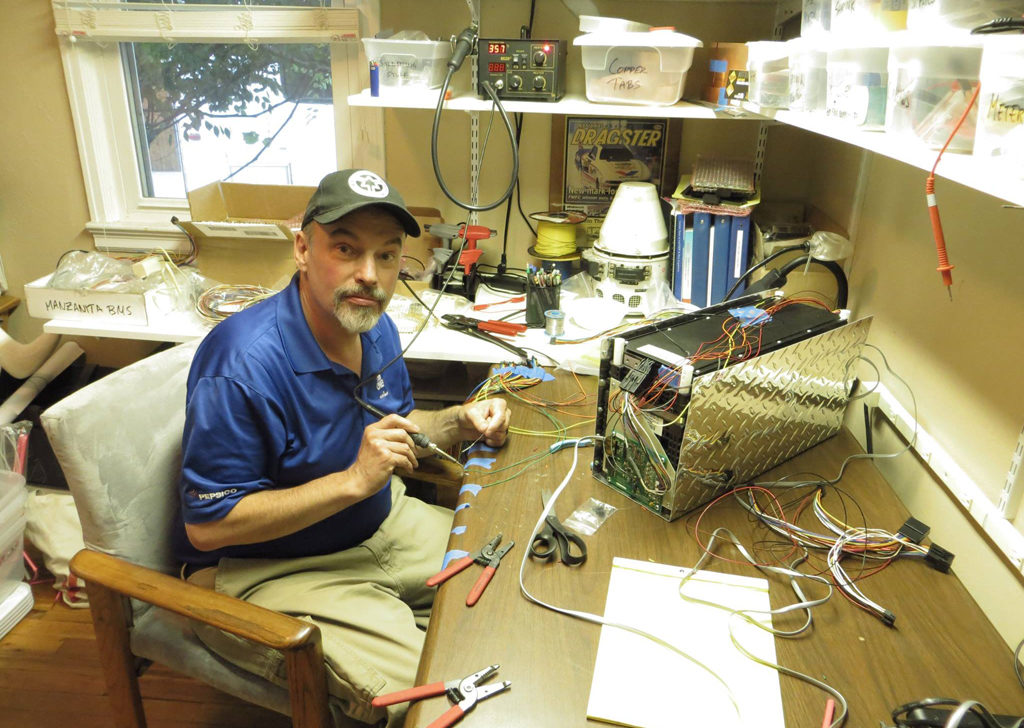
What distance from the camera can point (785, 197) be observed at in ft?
7.46

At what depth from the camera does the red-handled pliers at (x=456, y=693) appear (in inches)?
32.0

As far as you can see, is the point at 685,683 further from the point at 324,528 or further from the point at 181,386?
the point at 181,386

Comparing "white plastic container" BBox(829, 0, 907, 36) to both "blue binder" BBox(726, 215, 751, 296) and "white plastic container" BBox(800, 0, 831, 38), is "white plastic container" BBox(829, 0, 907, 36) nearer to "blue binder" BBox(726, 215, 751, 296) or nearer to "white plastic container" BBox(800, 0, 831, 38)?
"white plastic container" BBox(800, 0, 831, 38)

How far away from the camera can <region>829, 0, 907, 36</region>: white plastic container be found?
104 centimetres

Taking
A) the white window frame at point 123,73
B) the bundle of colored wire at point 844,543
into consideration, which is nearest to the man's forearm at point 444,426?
the bundle of colored wire at point 844,543

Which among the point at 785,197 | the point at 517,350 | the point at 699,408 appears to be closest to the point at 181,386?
the point at 517,350

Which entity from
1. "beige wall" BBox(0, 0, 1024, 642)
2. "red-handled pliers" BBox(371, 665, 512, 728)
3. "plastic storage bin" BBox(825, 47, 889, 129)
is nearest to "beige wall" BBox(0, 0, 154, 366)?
"beige wall" BBox(0, 0, 1024, 642)

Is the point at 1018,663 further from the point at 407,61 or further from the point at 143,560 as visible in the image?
the point at 407,61

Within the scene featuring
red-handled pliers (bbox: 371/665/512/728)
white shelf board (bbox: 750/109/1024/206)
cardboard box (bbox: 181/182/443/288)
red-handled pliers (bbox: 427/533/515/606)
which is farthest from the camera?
cardboard box (bbox: 181/182/443/288)

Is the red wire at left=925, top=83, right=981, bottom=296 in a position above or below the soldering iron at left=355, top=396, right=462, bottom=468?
above

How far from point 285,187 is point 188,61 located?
0.57 m

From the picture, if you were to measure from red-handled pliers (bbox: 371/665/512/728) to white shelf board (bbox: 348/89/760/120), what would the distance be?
4.71ft

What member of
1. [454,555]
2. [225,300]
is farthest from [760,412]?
[225,300]

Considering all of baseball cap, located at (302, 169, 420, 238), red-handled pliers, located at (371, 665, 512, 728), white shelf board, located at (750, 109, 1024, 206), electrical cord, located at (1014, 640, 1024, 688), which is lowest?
electrical cord, located at (1014, 640, 1024, 688)
